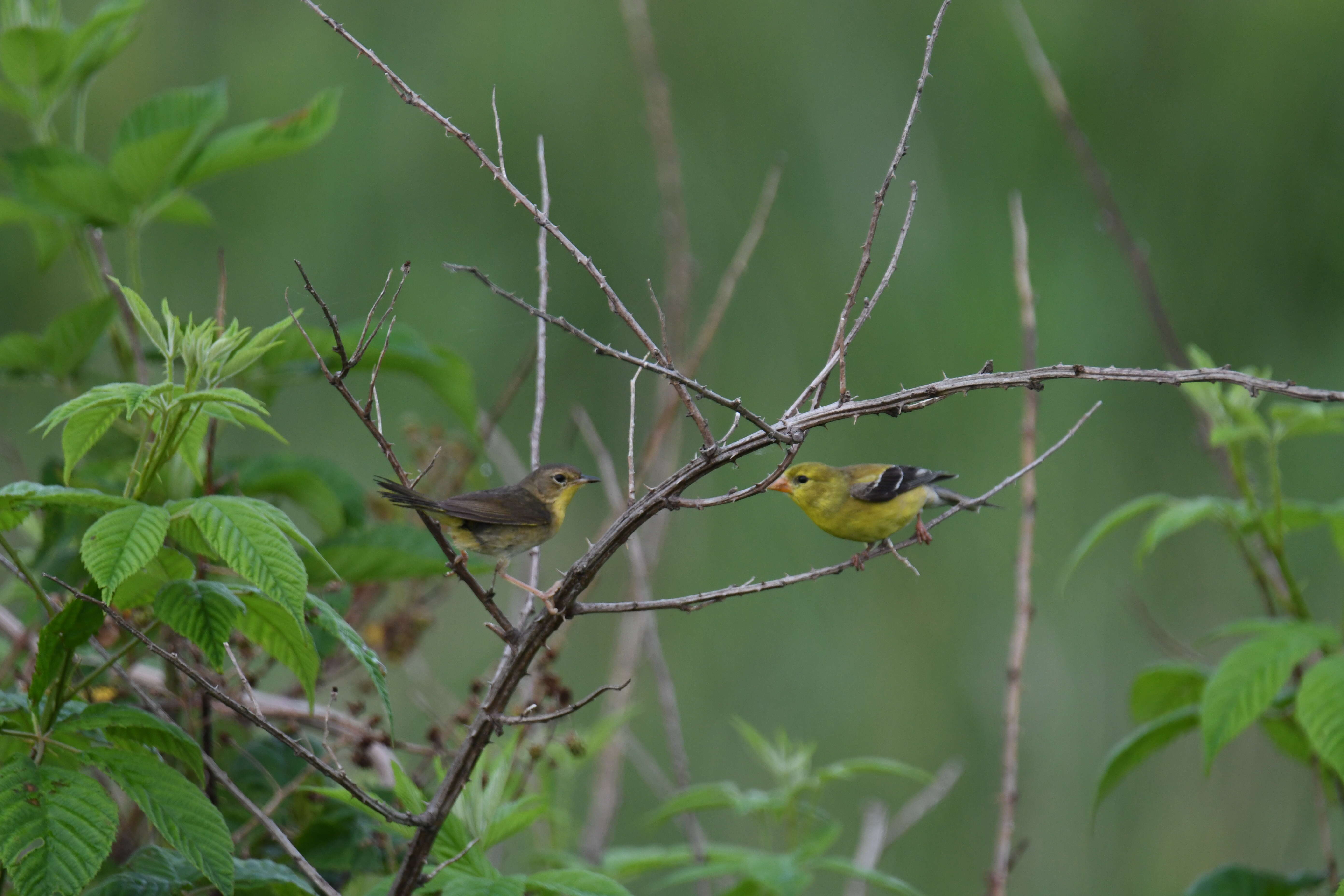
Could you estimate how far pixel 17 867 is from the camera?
38.7 inches

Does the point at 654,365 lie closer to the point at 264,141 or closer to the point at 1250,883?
the point at 264,141

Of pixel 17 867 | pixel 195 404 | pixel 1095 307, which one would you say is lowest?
pixel 17 867

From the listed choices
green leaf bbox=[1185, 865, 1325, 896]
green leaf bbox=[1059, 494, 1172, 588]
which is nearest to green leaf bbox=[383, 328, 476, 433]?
green leaf bbox=[1059, 494, 1172, 588]

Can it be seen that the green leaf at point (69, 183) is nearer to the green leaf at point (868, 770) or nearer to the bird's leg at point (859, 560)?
the bird's leg at point (859, 560)

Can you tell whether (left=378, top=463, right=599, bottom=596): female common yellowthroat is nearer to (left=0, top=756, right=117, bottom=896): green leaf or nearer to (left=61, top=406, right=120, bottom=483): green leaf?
(left=61, top=406, right=120, bottom=483): green leaf

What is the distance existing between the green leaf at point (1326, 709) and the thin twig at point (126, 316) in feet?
6.50

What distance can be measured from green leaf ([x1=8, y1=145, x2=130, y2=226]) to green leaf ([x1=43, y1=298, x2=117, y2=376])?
8.8 inches

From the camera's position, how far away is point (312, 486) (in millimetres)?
1713

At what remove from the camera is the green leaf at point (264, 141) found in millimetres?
1808

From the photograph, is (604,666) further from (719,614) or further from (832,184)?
(832,184)

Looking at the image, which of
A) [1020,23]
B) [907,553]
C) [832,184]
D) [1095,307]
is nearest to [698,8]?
[832,184]

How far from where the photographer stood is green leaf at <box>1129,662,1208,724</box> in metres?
1.88

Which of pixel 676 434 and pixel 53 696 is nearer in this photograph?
pixel 53 696

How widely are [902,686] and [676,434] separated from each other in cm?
133
